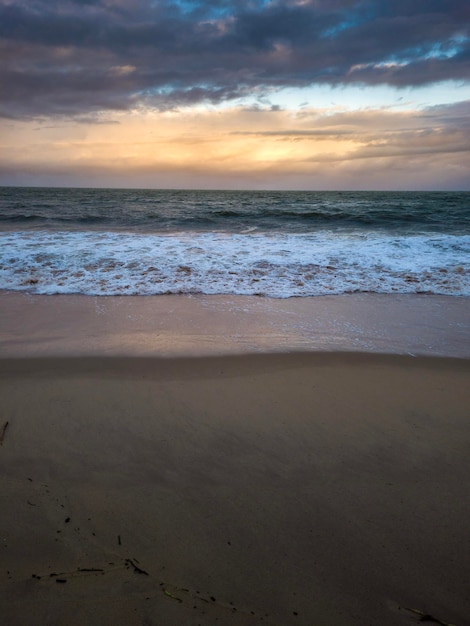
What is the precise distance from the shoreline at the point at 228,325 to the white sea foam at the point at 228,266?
20.8 inches

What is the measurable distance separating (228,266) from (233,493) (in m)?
6.33

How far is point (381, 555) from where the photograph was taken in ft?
5.79

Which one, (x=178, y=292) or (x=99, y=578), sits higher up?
(x=178, y=292)

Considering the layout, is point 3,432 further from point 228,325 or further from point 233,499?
point 228,325

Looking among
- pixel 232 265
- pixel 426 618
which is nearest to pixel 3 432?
pixel 426 618

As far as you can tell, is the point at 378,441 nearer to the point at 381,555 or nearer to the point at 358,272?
the point at 381,555

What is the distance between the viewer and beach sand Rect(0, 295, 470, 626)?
5.13ft

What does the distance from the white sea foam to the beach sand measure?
309 cm

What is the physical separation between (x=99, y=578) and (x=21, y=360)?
268 centimetres

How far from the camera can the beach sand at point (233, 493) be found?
1562 millimetres

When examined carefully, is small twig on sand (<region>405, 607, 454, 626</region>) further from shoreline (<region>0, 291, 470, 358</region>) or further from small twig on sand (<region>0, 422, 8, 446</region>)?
shoreline (<region>0, 291, 470, 358</region>)

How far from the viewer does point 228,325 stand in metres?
4.74

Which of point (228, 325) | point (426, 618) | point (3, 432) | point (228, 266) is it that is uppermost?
point (228, 266)

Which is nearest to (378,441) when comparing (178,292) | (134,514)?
(134,514)
